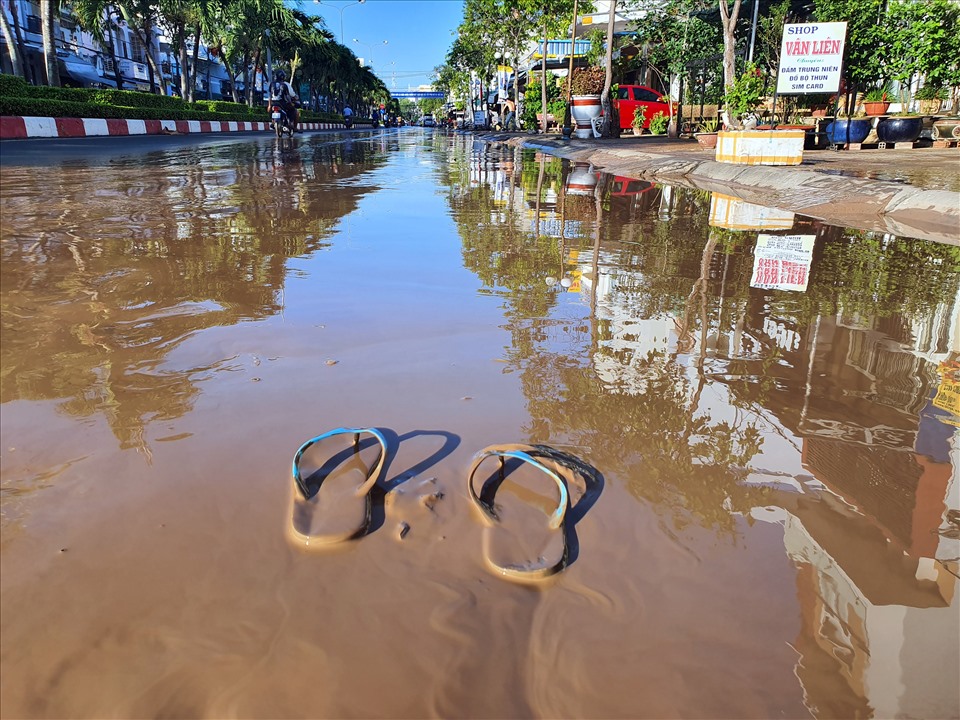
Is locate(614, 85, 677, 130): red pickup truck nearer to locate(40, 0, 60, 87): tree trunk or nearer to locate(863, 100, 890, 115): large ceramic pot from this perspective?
locate(863, 100, 890, 115): large ceramic pot

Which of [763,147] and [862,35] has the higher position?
[862,35]

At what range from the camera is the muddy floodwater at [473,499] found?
1186 millimetres

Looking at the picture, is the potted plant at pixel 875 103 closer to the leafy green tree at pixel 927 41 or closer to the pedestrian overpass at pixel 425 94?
the leafy green tree at pixel 927 41

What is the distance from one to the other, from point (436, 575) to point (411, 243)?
3753mm

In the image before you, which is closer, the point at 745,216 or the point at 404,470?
the point at 404,470

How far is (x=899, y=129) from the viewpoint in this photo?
1370 cm

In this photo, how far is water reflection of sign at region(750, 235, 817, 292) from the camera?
3764 millimetres

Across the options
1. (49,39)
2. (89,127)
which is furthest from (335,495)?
(49,39)

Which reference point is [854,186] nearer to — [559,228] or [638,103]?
[559,228]

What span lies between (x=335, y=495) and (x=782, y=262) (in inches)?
149

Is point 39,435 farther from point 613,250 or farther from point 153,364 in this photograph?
point 613,250

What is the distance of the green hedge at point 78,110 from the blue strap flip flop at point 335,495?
19.8m

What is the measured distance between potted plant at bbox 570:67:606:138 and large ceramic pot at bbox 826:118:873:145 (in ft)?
27.9

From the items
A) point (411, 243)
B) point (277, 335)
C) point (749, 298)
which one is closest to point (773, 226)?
point (749, 298)
